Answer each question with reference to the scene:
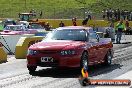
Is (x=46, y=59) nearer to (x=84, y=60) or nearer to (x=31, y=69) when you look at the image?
(x=31, y=69)

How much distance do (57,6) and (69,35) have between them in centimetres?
5930

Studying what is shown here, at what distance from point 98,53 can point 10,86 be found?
5.28 metres

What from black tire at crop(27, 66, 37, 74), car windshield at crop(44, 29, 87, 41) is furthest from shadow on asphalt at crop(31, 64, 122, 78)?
car windshield at crop(44, 29, 87, 41)

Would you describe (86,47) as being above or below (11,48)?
above

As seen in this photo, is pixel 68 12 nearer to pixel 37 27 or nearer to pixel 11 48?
pixel 37 27

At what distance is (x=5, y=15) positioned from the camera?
6812cm

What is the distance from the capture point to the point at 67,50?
46.5 ft

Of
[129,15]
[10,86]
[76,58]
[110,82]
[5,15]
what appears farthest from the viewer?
[5,15]

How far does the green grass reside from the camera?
212ft

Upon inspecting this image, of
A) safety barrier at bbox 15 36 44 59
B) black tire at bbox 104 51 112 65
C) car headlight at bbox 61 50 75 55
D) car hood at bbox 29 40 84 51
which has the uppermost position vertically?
car hood at bbox 29 40 84 51

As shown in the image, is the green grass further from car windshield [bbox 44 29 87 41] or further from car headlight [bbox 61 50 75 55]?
car headlight [bbox 61 50 75 55]

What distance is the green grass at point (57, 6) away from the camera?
64.7 m

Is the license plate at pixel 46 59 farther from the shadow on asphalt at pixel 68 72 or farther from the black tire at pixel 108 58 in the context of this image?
the black tire at pixel 108 58

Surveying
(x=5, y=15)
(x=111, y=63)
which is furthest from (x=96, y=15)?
(x=111, y=63)
